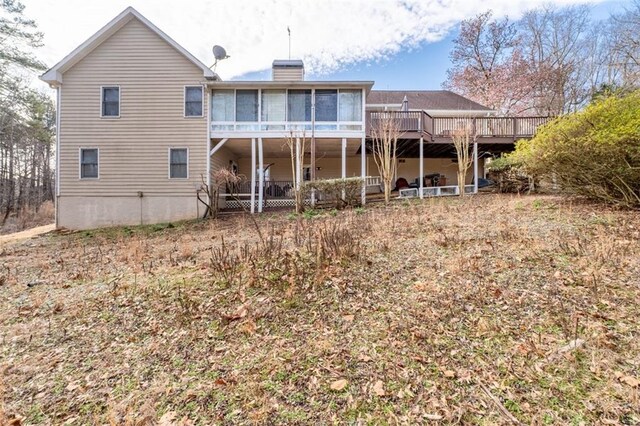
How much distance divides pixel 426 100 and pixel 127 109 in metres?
17.0

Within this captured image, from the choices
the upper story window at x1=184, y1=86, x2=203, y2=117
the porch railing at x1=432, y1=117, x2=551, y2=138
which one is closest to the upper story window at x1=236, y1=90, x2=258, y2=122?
the upper story window at x1=184, y1=86, x2=203, y2=117

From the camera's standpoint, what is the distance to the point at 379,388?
90.8 inches

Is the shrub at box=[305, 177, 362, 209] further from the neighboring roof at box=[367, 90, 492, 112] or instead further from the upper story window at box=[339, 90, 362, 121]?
the neighboring roof at box=[367, 90, 492, 112]

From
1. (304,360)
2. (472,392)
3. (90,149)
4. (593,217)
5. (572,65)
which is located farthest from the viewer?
(572,65)

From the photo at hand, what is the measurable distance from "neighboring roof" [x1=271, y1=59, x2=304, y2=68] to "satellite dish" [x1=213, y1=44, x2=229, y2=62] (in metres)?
2.58

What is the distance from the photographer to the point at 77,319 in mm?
3695

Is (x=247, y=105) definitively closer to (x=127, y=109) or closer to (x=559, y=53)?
(x=127, y=109)

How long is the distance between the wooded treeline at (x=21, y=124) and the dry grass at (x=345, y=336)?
17845 millimetres

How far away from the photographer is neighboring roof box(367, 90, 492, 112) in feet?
61.8

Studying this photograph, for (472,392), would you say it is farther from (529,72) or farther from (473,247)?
(529,72)

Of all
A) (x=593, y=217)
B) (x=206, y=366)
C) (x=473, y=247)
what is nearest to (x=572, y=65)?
(x=593, y=217)

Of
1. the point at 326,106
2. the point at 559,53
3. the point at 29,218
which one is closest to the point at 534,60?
the point at 559,53

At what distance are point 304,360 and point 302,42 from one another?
1891cm

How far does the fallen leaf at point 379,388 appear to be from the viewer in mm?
Answer: 2265
